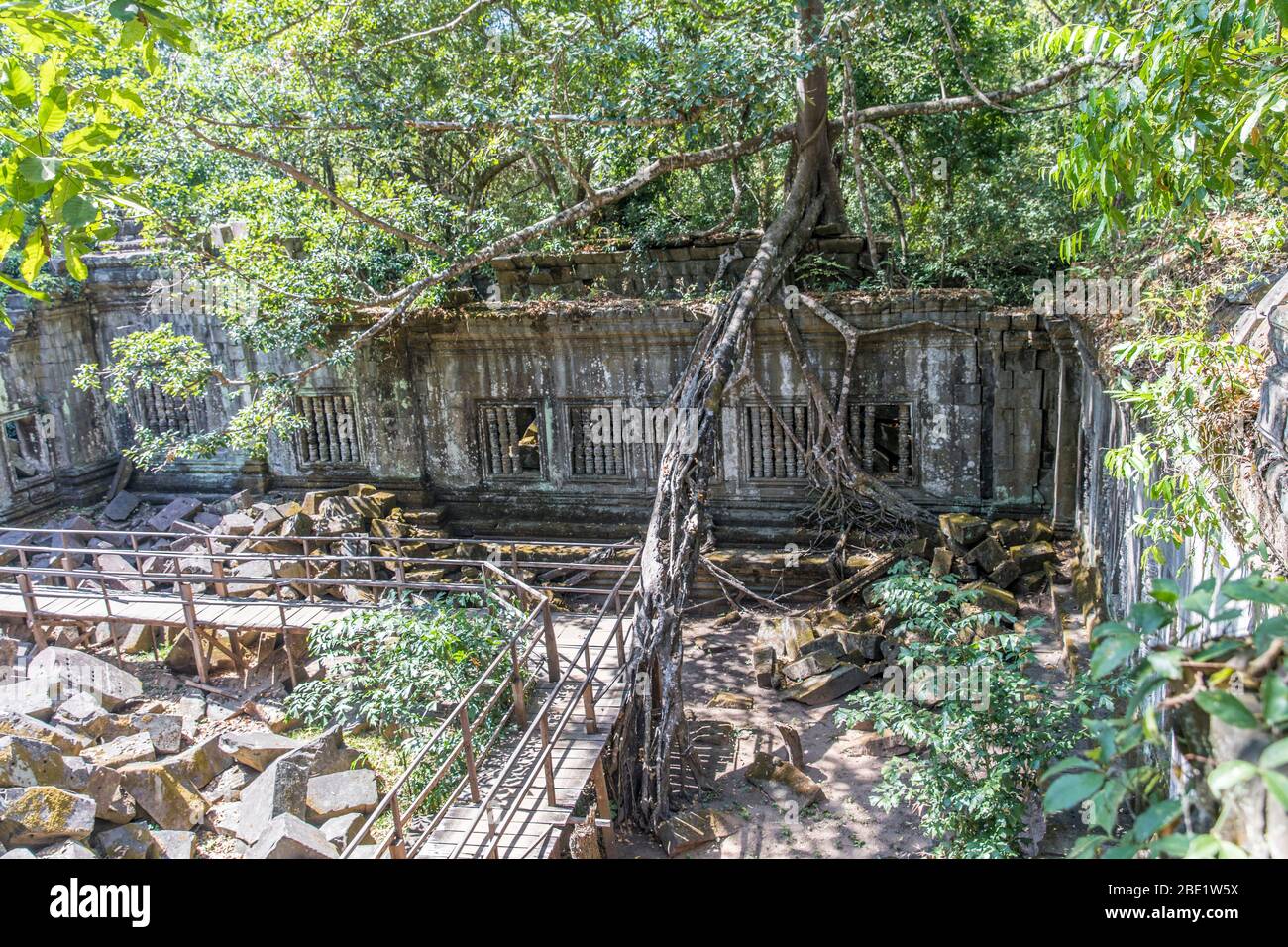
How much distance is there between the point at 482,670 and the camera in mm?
6914

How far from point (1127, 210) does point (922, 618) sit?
16.4ft

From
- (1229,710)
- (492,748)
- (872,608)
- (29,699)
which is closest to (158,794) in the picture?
(29,699)

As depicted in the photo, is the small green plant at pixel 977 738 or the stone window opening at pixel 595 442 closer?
the small green plant at pixel 977 738

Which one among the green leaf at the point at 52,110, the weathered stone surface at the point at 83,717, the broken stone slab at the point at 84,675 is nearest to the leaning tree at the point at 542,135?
the broken stone slab at the point at 84,675

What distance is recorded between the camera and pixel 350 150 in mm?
11133

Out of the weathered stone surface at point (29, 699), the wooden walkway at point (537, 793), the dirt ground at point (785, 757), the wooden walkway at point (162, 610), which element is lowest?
the dirt ground at point (785, 757)

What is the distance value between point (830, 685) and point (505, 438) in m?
5.23

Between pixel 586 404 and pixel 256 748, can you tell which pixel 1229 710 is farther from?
pixel 586 404

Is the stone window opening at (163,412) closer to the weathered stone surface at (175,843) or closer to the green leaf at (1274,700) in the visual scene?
the weathered stone surface at (175,843)

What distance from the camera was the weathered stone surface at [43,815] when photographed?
17.7 ft

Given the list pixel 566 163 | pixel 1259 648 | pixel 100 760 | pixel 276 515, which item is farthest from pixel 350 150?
pixel 1259 648

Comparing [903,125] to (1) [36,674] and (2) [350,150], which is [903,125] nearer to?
(2) [350,150]

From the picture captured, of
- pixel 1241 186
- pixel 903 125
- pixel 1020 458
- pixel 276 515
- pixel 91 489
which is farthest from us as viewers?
pixel 91 489

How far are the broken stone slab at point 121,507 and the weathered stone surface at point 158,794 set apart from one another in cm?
737
